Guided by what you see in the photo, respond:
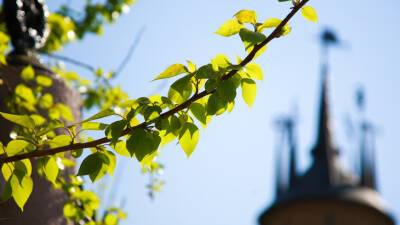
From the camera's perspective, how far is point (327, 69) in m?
55.2

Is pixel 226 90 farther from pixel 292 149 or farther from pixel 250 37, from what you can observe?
pixel 292 149

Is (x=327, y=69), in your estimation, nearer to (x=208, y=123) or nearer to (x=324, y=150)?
(x=324, y=150)

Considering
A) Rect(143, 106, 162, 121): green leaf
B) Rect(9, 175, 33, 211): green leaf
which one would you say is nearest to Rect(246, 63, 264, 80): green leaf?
Rect(143, 106, 162, 121): green leaf

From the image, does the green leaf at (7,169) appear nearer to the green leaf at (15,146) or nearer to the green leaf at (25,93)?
the green leaf at (15,146)

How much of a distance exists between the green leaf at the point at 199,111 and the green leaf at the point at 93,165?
0.84 feet

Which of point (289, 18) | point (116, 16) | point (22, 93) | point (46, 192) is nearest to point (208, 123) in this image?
point (289, 18)

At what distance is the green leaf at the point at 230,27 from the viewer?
1703mm

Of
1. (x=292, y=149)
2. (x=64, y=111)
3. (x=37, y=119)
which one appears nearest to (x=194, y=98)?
(x=37, y=119)

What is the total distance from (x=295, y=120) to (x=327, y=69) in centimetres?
907

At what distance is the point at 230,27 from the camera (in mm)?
1710

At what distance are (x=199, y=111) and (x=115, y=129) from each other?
20 centimetres

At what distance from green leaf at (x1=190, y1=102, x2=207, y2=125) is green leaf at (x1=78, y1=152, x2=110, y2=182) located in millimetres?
256

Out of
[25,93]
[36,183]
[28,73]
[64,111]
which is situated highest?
[28,73]

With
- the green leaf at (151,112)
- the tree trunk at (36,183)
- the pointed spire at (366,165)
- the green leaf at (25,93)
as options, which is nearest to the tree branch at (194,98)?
the green leaf at (151,112)
